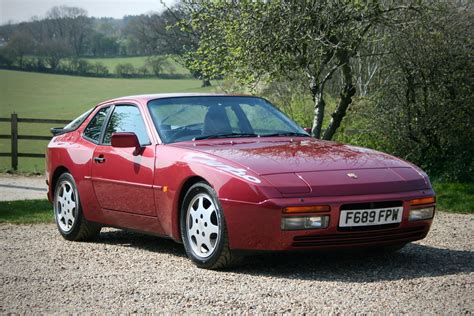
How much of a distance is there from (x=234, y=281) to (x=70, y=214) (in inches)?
120

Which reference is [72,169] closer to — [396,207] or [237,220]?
[237,220]

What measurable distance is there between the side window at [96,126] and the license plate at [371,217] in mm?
3208

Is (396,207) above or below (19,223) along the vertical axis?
above

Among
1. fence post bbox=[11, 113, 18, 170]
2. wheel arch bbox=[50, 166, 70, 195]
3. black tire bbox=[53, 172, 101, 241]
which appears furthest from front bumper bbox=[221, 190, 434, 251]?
fence post bbox=[11, 113, 18, 170]

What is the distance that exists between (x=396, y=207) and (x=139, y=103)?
277 centimetres

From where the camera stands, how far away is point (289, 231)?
6.14 meters

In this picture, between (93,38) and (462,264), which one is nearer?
(462,264)

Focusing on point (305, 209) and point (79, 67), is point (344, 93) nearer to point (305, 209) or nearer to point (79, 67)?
point (305, 209)

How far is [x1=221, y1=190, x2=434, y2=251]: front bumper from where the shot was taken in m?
6.14

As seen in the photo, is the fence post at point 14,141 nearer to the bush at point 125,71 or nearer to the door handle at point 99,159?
the door handle at point 99,159

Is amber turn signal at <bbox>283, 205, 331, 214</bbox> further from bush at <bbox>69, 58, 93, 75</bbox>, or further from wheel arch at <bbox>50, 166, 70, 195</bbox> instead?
bush at <bbox>69, 58, 93, 75</bbox>

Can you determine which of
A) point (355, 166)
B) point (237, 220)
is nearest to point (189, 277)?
point (237, 220)

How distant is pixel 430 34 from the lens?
1540cm

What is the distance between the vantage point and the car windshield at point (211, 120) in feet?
24.7
